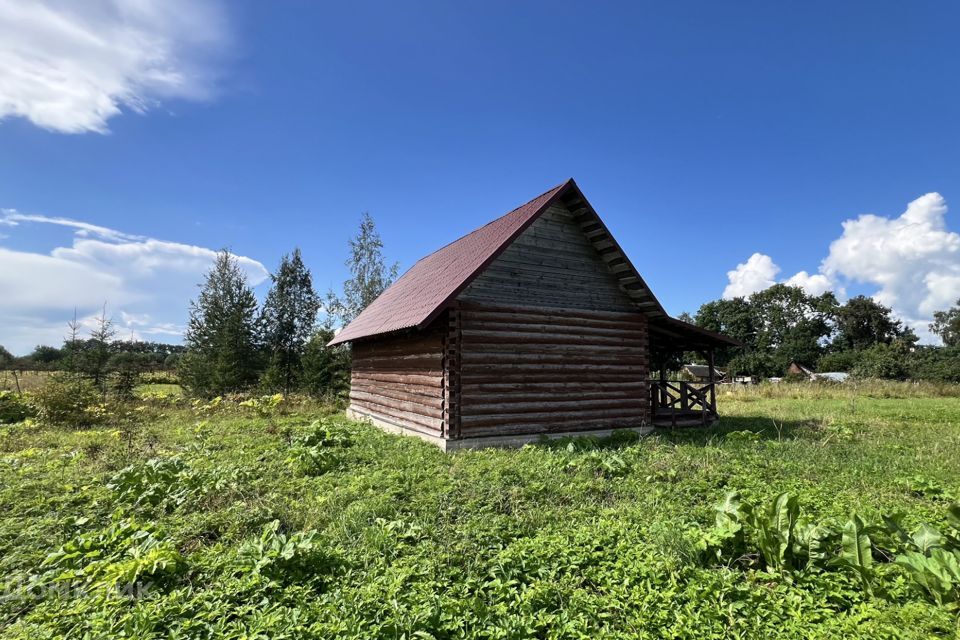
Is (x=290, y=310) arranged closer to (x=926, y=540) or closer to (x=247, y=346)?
(x=247, y=346)

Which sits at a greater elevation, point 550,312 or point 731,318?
point 731,318

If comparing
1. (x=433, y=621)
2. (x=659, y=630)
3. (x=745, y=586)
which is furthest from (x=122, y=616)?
(x=745, y=586)

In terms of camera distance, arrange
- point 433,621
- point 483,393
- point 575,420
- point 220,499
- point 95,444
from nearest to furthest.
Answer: point 433,621, point 220,499, point 95,444, point 483,393, point 575,420

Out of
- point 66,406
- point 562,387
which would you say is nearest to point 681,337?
point 562,387

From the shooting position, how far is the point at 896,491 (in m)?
7.17

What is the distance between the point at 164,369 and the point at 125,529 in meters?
33.1

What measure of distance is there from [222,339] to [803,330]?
249 feet

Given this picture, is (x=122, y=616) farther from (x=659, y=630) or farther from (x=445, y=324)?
(x=445, y=324)

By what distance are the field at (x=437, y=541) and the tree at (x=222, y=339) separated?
44.6 feet

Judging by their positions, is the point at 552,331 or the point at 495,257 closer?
the point at 495,257

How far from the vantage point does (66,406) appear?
47.6 ft

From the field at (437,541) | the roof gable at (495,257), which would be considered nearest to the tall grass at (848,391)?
the roof gable at (495,257)

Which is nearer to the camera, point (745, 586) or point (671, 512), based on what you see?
point (745, 586)

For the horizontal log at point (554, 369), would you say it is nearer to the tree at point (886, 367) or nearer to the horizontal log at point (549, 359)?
the horizontal log at point (549, 359)
